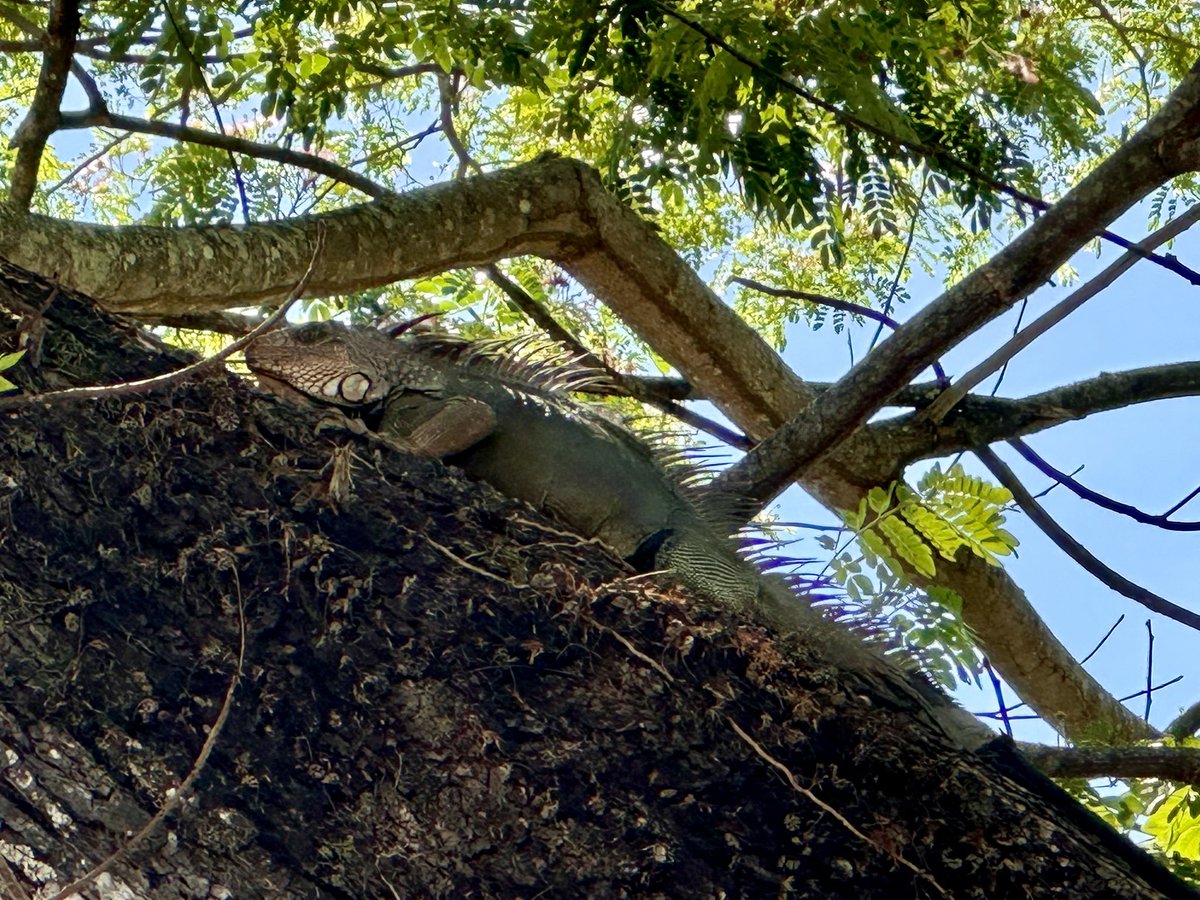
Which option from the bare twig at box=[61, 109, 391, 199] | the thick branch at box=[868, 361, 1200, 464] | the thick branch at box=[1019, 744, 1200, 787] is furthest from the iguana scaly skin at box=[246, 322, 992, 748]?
the thick branch at box=[868, 361, 1200, 464]

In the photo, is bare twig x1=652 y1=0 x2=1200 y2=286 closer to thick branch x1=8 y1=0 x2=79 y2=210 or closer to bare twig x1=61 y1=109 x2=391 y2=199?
bare twig x1=61 y1=109 x2=391 y2=199

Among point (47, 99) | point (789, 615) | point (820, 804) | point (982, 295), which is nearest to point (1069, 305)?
point (982, 295)

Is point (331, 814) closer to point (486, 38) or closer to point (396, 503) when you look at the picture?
point (396, 503)

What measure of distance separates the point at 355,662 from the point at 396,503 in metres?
0.40

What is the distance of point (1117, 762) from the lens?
3348 mm

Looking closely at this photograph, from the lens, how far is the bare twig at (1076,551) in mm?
4574

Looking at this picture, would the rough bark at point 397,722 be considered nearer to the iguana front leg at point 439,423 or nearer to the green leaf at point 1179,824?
the iguana front leg at point 439,423

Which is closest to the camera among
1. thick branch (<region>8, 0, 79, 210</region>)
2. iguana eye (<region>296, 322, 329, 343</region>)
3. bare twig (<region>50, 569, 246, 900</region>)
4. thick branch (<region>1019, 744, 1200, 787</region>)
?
bare twig (<region>50, 569, 246, 900</region>)

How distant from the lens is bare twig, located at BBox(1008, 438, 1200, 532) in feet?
15.7

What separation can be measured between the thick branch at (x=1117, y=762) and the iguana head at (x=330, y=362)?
2.12 meters

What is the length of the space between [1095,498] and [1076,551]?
25 centimetres

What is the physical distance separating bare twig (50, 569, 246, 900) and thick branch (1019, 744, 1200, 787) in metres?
2.10

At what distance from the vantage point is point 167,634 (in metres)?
2.14

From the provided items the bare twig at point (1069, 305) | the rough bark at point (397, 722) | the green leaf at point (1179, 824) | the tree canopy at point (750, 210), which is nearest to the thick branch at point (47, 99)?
the tree canopy at point (750, 210)
